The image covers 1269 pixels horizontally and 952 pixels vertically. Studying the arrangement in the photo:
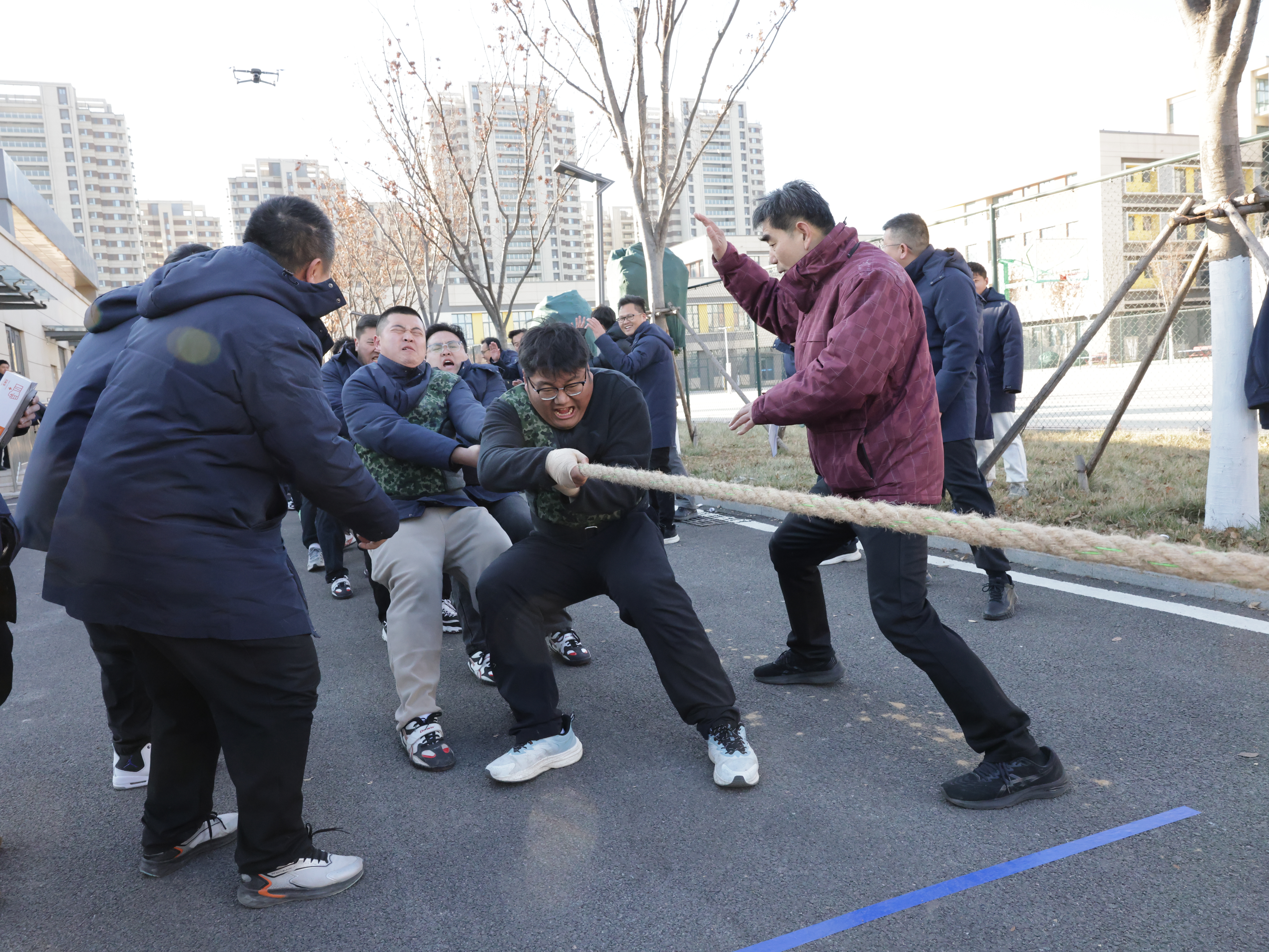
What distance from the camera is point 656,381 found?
23.4 ft

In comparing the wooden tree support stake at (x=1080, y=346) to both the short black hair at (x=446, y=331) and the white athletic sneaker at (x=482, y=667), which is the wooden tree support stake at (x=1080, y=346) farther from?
the white athletic sneaker at (x=482, y=667)

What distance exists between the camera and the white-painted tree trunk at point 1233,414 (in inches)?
209

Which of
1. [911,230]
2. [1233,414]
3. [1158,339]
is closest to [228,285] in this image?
[911,230]

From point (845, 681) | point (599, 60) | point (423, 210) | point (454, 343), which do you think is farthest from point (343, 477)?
point (423, 210)

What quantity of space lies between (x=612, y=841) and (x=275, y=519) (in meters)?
1.36

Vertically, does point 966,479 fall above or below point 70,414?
below

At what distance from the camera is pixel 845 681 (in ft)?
12.2

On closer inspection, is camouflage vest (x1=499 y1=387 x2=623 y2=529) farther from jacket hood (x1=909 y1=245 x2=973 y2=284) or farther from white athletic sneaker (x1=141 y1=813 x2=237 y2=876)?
jacket hood (x1=909 y1=245 x2=973 y2=284)

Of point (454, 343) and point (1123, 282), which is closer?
point (454, 343)

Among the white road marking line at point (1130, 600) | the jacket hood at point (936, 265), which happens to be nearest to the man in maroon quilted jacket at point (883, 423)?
the white road marking line at point (1130, 600)

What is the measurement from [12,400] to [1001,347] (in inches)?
264

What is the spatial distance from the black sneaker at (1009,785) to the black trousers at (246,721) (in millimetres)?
1938

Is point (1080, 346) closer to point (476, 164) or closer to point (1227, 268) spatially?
point (1227, 268)

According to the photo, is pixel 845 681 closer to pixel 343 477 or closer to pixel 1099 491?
pixel 343 477
